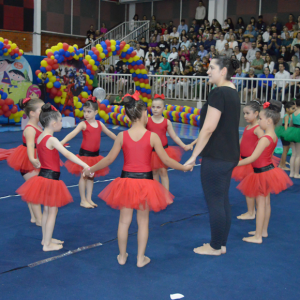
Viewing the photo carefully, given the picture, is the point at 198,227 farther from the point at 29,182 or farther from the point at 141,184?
the point at 29,182

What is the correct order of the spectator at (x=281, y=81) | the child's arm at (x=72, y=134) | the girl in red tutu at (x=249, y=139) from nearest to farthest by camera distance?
the girl in red tutu at (x=249, y=139) < the child's arm at (x=72, y=134) < the spectator at (x=281, y=81)

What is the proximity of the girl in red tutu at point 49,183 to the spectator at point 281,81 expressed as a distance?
26.4 feet

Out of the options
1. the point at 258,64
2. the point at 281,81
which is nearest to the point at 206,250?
the point at 281,81

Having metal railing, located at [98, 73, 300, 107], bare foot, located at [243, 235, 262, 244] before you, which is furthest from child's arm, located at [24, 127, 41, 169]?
metal railing, located at [98, 73, 300, 107]

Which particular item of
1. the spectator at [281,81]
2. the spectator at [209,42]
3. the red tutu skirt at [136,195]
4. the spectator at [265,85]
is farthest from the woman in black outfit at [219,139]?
the spectator at [209,42]

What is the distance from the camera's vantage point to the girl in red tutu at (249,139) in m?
3.85

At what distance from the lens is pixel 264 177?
3.57m

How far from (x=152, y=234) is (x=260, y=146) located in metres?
1.29

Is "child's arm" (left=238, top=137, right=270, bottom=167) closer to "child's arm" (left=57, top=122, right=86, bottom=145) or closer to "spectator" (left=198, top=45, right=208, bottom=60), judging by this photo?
"child's arm" (left=57, top=122, right=86, bottom=145)

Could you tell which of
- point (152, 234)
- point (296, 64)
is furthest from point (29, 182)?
point (296, 64)

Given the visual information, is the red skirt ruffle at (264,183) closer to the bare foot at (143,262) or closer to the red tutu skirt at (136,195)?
the red tutu skirt at (136,195)

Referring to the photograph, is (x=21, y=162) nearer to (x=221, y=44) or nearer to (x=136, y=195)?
(x=136, y=195)

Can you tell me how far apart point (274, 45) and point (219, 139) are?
10.5 m

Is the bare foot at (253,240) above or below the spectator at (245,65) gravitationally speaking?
below
